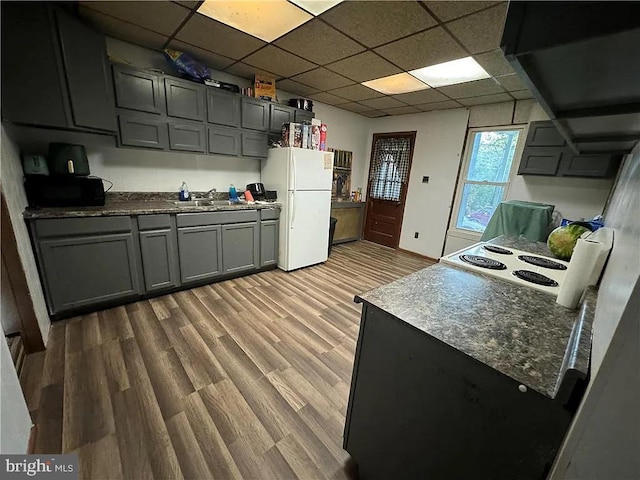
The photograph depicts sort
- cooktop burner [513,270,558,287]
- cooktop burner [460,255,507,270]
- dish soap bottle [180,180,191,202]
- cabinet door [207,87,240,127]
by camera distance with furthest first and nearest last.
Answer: dish soap bottle [180,180,191,202], cabinet door [207,87,240,127], cooktop burner [460,255,507,270], cooktop burner [513,270,558,287]

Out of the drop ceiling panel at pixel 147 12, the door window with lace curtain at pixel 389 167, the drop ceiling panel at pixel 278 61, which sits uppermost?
the drop ceiling panel at pixel 278 61

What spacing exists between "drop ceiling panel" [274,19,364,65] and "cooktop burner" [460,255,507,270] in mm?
1979

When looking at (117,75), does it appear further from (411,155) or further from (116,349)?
(411,155)

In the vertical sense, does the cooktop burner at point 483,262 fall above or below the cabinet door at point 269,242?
above

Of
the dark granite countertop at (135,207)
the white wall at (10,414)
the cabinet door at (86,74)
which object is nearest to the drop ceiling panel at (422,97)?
the dark granite countertop at (135,207)

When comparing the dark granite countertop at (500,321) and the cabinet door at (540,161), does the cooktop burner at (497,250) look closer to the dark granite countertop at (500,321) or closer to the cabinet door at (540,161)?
the dark granite countertop at (500,321)

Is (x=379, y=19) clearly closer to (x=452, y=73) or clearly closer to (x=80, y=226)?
(x=452, y=73)

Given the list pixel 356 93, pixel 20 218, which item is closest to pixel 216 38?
pixel 356 93

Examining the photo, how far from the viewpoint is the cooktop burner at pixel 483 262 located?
135 centimetres

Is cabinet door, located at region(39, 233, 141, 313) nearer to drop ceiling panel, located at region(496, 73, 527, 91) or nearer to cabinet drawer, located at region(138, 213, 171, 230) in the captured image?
cabinet drawer, located at region(138, 213, 171, 230)

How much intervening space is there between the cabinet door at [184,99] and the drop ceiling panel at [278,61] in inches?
24.0

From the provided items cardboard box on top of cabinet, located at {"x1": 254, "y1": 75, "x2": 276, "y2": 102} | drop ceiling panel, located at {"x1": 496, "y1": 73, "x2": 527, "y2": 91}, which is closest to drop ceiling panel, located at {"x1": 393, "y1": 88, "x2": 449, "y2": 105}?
drop ceiling panel, located at {"x1": 496, "y1": 73, "x2": 527, "y2": 91}

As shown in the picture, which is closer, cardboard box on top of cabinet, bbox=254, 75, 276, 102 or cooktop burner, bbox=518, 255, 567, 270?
cooktop burner, bbox=518, 255, 567, 270

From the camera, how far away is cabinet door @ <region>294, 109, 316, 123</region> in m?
3.44
